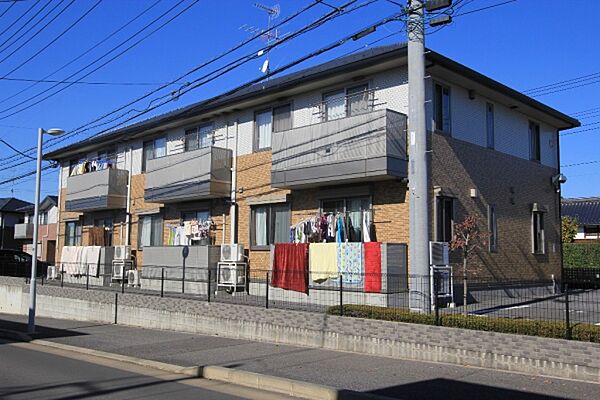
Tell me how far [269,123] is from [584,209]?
35813 millimetres

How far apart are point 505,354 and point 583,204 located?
43284 mm

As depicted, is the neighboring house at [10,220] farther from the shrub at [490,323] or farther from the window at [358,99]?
the shrub at [490,323]

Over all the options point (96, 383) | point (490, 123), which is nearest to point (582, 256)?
point (490, 123)

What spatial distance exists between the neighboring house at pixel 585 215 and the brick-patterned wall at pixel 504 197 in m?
24.2

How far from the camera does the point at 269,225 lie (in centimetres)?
2041

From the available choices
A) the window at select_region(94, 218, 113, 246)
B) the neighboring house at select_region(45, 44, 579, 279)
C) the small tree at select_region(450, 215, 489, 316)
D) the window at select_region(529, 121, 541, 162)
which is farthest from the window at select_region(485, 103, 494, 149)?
the window at select_region(94, 218, 113, 246)

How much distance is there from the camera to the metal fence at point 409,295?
10695 mm

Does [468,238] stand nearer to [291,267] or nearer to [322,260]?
[322,260]

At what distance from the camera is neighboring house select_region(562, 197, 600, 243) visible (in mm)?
45094

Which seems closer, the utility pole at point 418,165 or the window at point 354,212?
the utility pole at point 418,165

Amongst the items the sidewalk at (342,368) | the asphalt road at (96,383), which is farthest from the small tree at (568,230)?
the asphalt road at (96,383)

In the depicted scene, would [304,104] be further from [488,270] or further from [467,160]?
[488,270]

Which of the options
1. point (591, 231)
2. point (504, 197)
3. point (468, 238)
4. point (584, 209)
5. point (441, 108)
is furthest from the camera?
point (584, 209)

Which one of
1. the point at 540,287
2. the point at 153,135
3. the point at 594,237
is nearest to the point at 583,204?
the point at 594,237
